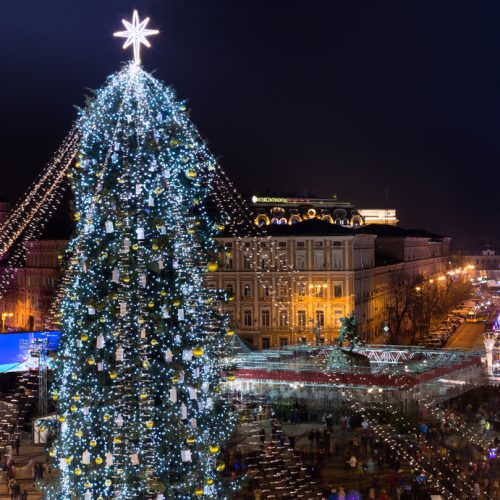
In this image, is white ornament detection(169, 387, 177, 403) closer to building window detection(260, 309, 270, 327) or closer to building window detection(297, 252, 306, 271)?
building window detection(260, 309, 270, 327)

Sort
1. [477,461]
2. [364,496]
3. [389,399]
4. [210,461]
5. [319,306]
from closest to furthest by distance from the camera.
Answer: [210,461] < [364,496] < [477,461] < [389,399] < [319,306]

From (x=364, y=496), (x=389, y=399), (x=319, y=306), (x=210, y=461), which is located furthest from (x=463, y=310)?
(x=210, y=461)

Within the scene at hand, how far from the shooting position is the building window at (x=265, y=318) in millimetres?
59469

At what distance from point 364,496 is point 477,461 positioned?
5.32m

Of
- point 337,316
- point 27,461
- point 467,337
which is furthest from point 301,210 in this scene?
point 27,461

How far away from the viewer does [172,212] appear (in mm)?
14930

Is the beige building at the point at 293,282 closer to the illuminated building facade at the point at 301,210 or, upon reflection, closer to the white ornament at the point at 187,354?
the illuminated building facade at the point at 301,210

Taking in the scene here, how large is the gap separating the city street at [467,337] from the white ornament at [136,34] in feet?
144

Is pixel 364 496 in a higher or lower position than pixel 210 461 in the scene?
lower

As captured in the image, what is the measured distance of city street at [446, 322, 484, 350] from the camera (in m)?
59.8

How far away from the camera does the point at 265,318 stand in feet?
195

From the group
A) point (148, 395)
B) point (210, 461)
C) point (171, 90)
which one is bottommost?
point (210, 461)

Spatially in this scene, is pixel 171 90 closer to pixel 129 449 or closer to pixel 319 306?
pixel 129 449

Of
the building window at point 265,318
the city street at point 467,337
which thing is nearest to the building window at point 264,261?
the building window at point 265,318
